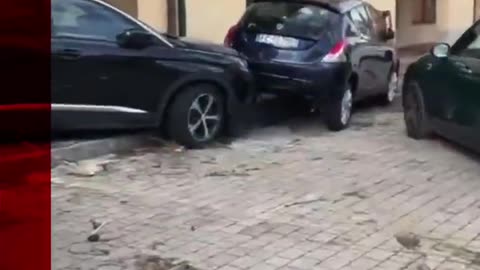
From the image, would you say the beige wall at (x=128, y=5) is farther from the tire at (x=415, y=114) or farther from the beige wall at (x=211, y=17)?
the tire at (x=415, y=114)

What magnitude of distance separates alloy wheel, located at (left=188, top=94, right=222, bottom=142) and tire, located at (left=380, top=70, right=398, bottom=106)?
3850 mm

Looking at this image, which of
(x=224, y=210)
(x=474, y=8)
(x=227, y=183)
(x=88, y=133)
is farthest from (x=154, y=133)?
(x=474, y=8)

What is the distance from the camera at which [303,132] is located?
10984 mm

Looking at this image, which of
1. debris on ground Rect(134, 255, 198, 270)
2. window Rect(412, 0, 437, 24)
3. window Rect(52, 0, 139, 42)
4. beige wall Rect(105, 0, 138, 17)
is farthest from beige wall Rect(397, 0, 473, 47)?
debris on ground Rect(134, 255, 198, 270)

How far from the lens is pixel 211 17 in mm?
14000

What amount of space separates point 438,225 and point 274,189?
157cm

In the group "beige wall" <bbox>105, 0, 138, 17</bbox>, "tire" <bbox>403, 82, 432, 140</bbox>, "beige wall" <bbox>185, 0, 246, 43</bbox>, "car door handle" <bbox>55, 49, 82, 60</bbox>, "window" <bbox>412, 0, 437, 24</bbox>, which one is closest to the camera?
"car door handle" <bbox>55, 49, 82, 60</bbox>

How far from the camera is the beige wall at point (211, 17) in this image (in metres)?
13.7

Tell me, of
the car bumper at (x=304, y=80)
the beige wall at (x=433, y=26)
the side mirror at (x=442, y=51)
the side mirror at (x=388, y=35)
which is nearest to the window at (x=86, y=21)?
the car bumper at (x=304, y=80)

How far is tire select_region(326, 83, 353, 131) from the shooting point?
10.9m

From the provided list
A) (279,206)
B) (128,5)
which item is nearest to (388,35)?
(128,5)

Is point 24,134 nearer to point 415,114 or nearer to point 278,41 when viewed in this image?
point 278,41

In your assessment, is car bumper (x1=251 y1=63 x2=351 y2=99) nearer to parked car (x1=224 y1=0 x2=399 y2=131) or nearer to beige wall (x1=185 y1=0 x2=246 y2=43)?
parked car (x1=224 y1=0 x2=399 y2=131)

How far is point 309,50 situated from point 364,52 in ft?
3.85
